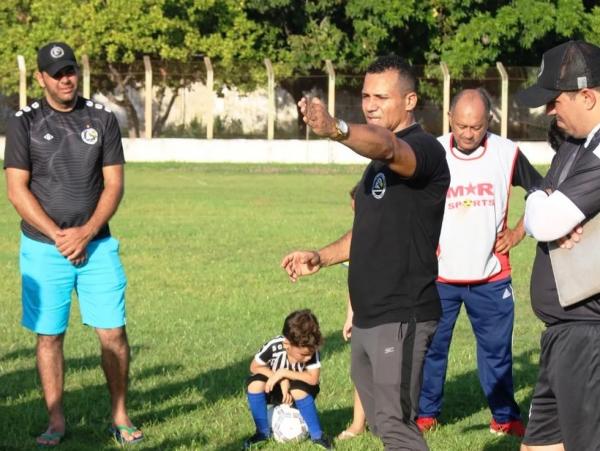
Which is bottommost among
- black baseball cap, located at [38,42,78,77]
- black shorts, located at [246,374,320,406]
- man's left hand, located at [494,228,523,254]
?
black shorts, located at [246,374,320,406]

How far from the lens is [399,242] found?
5.93m

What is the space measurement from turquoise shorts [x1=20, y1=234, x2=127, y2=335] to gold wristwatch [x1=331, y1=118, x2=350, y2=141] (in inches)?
127

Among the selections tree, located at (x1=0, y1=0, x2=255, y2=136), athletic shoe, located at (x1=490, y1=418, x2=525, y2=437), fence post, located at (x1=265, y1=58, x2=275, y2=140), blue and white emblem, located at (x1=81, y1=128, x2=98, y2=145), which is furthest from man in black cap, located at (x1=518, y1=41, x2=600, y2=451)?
tree, located at (x1=0, y1=0, x2=255, y2=136)

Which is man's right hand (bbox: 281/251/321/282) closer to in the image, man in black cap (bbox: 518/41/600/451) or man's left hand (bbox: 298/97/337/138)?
man in black cap (bbox: 518/41/600/451)

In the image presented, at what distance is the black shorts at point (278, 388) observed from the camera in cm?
787

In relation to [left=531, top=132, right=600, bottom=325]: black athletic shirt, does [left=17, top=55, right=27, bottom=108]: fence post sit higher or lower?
lower

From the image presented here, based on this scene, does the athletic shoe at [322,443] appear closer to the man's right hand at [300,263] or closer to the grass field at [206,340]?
the grass field at [206,340]

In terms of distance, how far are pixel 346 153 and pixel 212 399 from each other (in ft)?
119

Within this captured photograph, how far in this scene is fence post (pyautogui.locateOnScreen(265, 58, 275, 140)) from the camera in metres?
45.0

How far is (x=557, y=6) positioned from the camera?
47.7 metres

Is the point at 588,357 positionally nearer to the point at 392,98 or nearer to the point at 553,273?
the point at 553,273

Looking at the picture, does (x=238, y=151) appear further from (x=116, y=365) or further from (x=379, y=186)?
(x=379, y=186)

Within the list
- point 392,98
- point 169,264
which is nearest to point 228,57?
point 169,264

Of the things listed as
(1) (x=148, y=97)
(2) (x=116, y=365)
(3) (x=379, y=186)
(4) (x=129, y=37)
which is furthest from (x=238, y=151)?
(3) (x=379, y=186)
